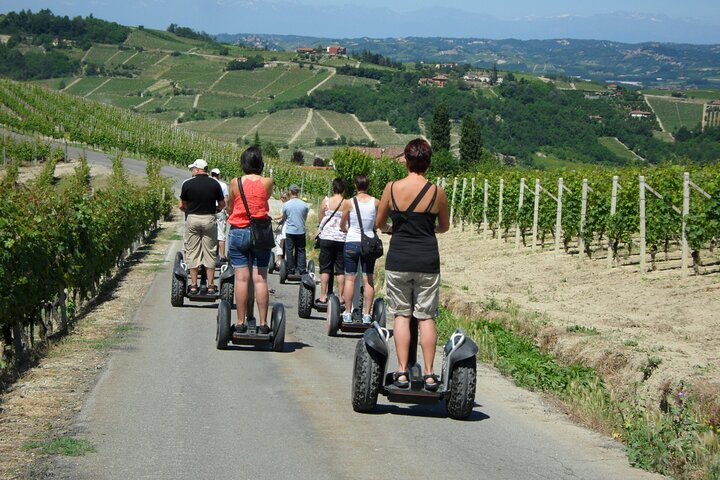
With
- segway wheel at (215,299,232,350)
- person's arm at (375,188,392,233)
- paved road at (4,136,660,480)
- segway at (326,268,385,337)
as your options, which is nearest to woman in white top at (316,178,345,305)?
segway at (326,268,385,337)

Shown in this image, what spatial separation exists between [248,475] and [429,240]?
8.94 ft

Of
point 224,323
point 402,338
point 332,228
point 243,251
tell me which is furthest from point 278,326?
point 402,338

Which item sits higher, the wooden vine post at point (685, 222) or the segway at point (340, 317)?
the wooden vine post at point (685, 222)

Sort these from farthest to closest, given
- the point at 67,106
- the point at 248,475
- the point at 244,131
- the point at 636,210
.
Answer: the point at 244,131
the point at 67,106
the point at 636,210
the point at 248,475

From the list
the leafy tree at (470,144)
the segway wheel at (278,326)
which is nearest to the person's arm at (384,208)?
the segway wheel at (278,326)

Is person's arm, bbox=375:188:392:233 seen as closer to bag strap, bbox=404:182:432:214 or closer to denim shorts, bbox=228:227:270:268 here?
bag strap, bbox=404:182:432:214

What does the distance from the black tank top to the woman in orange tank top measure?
317cm

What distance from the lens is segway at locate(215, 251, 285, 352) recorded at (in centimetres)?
1117

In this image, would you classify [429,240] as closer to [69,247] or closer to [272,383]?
[272,383]

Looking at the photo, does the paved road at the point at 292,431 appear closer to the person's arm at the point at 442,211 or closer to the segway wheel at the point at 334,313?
the person's arm at the point at 442,211

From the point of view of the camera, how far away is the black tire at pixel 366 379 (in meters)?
7.97

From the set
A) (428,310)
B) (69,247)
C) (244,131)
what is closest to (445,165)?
(244,131)

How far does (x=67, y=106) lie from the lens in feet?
375

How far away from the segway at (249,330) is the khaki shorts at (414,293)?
10.7 ft
